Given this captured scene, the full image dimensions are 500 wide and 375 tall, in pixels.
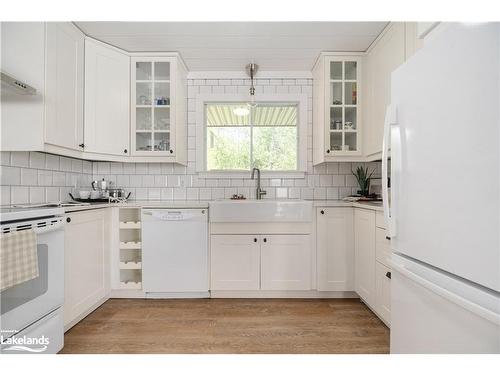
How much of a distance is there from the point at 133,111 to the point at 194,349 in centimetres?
221

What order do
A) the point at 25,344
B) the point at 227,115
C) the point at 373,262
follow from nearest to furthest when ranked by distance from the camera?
1. the point at 25,344
2. the point at 373,262
3. the point at 227,115

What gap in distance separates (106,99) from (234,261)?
6.32 ft

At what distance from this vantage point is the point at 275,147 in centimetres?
323

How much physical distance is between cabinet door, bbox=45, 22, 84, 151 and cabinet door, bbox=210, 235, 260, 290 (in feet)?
4.84

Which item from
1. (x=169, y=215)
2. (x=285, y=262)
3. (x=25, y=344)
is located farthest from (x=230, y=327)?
(x=25, y=344)

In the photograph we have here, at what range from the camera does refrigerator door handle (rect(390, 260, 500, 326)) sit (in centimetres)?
76

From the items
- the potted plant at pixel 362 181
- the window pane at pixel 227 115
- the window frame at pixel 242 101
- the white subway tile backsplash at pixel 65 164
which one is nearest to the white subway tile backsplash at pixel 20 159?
the white subway tile backsplash at pixel 65 164

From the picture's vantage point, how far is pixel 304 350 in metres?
1.73

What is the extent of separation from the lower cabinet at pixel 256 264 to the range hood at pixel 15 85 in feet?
5.60

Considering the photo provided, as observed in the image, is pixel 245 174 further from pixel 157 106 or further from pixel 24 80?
pixel 24 80

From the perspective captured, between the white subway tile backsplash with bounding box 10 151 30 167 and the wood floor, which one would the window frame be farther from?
the white subway tile backsplash with bounding box 10 151 30 167

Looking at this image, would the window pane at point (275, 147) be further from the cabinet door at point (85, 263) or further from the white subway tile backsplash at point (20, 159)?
the white subway tile backsplash at point (20, 159)

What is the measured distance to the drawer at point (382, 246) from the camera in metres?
1.94
